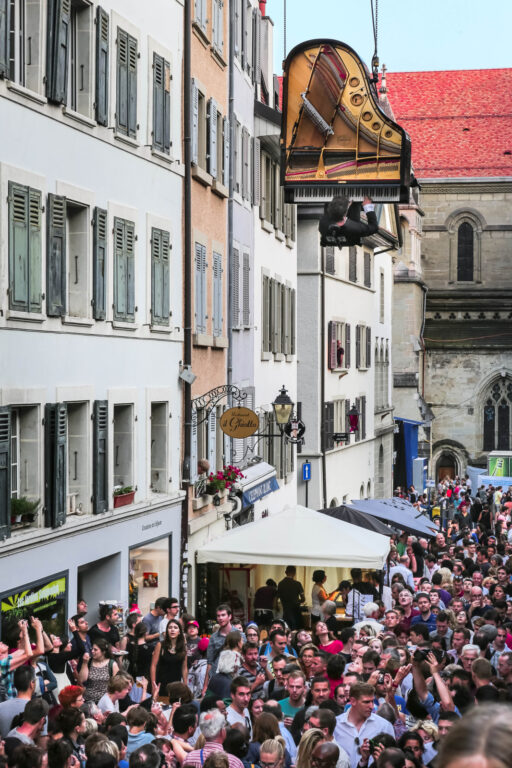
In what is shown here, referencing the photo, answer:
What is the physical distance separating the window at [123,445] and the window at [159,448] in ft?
5.48

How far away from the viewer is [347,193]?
2180cm

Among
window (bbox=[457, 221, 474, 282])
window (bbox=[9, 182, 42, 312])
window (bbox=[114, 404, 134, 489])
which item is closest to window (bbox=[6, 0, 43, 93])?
window (bbox=[9, 182, 42, 312])

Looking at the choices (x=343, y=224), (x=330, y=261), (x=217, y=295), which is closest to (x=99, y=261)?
(x=343, y=224)

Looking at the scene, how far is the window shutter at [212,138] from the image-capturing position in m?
22.5

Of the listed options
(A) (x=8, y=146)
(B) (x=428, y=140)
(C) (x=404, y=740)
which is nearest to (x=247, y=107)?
(A) (x=8, y=146)

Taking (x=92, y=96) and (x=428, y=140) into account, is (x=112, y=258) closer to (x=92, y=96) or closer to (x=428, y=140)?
(x=92, y=96)

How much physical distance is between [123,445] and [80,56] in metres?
5.11

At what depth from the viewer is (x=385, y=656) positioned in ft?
35.0

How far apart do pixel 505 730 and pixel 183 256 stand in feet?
63.2

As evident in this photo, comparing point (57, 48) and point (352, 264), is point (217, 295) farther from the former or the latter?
point (352, 264)

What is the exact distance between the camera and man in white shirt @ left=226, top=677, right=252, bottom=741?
28.7 feet

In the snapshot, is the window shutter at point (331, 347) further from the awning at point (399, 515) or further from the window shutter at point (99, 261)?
the window shutter at point (99, 261)

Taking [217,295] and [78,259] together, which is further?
[217,295]

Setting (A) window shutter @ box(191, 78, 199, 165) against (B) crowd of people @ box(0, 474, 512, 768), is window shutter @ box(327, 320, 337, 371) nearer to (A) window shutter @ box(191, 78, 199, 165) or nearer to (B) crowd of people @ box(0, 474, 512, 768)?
(A) window shutter @ box(191, 78, 199, 165)
